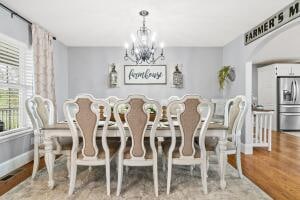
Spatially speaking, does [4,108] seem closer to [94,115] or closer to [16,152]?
[16,152]

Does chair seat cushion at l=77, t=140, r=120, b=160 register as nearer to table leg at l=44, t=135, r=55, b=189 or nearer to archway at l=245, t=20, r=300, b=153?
table leg at l=44, t=135, r=55, b=189

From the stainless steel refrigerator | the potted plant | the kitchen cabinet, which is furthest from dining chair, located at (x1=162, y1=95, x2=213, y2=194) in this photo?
the kitchen cabinet

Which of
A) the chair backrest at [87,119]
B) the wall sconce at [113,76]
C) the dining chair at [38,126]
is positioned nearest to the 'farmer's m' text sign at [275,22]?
the chair backrest at [87,119]

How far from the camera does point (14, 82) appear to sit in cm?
365

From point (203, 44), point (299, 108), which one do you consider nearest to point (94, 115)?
point (203, 44)

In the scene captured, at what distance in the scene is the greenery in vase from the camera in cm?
510

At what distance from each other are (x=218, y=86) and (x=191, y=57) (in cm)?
103

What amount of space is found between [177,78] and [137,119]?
3454mm

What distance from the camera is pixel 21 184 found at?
2742mm

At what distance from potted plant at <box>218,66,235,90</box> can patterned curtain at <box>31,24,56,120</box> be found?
3.76 meters

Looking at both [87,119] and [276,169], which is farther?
[276,169]

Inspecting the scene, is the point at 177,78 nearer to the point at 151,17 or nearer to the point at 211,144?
the point at 151,17

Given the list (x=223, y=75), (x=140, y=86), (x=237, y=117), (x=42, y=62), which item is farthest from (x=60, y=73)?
(x=237, y=117)

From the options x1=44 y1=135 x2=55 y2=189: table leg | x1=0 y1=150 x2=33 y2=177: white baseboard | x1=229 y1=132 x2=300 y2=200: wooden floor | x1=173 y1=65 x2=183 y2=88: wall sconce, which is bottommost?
x1=229 y1=132 x2=300 y2=200: wooden floor
